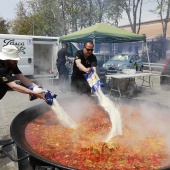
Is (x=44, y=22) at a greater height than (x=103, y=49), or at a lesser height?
greater

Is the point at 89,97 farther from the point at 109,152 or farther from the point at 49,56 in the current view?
the point at 49,56

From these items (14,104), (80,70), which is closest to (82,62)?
(80,70)

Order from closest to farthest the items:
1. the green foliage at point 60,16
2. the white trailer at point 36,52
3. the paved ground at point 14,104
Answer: the paved ground at point 14,104 < the white trailer at point 36,52 < the green foliage at point 60,16

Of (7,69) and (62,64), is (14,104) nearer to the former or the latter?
(62,64)

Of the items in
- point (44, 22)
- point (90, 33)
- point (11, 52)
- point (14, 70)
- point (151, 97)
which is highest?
point (44, 22)

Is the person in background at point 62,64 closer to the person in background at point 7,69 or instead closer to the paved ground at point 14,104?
the paved ground at point 14,104

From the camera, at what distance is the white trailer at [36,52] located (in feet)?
28.9

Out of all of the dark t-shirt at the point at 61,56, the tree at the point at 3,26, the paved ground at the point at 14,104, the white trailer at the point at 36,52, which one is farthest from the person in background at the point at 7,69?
the tree at the point at 3,26

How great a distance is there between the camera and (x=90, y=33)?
895cm

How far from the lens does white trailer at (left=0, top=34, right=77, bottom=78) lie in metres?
8.80

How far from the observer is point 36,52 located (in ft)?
38.9

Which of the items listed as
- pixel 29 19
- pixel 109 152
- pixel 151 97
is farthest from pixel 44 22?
pixel 109 152

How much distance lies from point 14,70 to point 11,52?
569 millimetres

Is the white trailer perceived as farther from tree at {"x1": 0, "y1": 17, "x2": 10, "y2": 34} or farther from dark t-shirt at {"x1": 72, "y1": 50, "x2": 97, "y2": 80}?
tree at {"x1": 0, "y1": 17, "x2": 10, "y2": 34}
